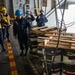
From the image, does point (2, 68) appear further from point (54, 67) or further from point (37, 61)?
point (54, 67)

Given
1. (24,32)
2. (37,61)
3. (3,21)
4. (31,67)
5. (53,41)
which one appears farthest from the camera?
(3,21)

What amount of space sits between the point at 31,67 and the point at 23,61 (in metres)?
0.61

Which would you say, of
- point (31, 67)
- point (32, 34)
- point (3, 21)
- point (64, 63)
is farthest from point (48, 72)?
point (3, 21)

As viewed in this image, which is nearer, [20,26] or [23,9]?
[20,26]

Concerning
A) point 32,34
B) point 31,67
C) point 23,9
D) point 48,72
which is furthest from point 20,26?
point 23,9

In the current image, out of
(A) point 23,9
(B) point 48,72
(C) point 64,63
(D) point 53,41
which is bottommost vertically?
(B) point 48,72

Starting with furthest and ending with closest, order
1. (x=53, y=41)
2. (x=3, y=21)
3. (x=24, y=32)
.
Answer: (x=3, y=21), (x=24, y=32), (x=53, y=41)

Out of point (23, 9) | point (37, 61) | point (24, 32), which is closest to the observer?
point (37, 61)

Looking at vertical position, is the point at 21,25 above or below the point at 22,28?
above

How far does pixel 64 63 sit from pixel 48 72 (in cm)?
40

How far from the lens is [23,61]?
488cm

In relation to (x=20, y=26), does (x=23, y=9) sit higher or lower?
higher

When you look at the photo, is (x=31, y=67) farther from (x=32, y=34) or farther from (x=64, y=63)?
(x=64, y=63)

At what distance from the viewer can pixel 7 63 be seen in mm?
4781
